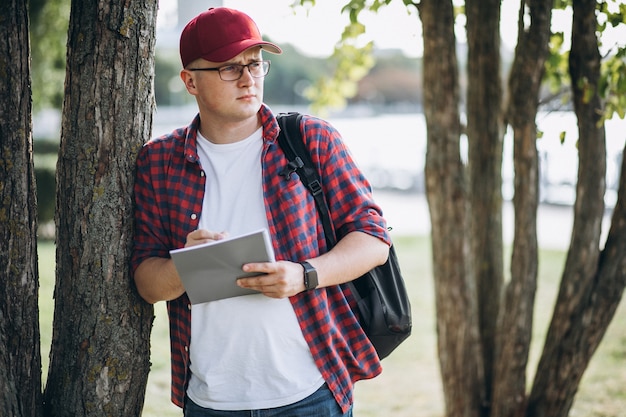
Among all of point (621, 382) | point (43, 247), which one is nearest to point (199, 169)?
point (621, 382)

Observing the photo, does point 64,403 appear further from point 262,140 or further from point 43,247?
point 43,247

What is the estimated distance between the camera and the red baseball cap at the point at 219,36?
2281 millimetres

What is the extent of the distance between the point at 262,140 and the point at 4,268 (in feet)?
2.96

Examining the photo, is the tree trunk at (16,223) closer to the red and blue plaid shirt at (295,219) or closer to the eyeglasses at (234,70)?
the red and blue plaid shirt at (295,219)

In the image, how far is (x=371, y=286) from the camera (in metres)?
2.39

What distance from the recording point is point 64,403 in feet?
8.13

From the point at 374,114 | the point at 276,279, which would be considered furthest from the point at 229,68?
the point at 374,114

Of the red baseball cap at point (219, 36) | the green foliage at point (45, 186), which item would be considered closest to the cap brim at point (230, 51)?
the red baseball cap at point (219, 36)

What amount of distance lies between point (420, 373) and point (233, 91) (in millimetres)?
4974

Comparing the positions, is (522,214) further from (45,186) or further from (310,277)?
(45,186)

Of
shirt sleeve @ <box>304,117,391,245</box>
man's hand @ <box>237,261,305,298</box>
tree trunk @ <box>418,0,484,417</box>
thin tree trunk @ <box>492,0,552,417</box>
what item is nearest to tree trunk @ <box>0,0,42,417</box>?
man's hand @ <box>237,261,305,298</box>

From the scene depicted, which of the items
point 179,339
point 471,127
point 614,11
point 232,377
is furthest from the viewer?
point 471,127

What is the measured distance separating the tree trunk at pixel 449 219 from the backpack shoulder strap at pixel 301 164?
1735 millimetres

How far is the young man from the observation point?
7.27ft
